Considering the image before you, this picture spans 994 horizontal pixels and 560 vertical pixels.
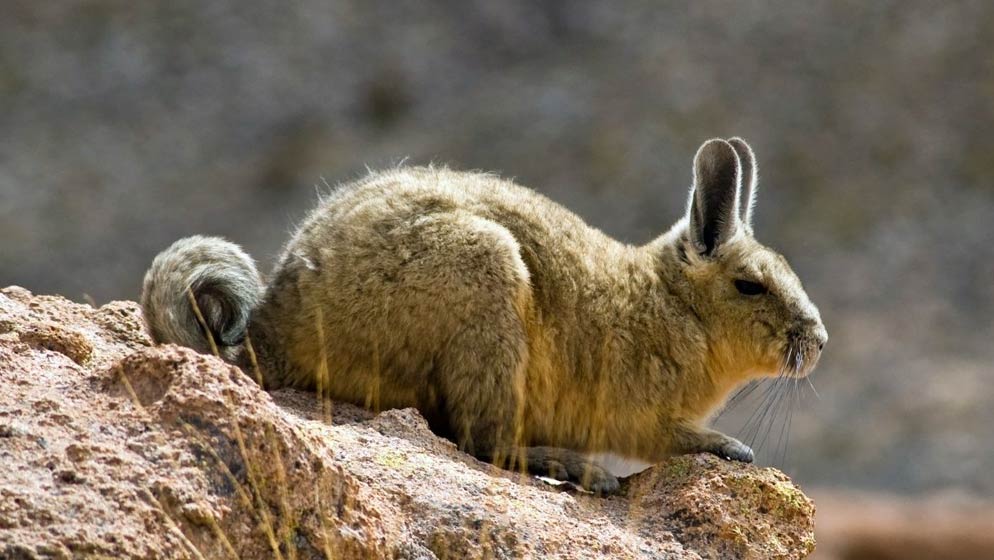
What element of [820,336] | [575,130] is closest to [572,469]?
[820,336]

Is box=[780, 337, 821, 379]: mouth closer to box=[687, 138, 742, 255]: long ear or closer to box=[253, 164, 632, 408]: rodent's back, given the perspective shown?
box=[687, 138, 742, 255]: long ear

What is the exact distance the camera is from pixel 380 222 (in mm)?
6512

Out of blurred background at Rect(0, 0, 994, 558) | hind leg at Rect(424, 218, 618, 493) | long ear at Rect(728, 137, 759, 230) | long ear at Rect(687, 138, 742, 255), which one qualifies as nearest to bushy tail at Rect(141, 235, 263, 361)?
hind leg at Rect(424, 218, 618, 493)

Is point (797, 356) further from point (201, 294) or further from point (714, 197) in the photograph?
point (201, 294)

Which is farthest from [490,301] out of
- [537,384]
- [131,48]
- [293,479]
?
[131,48]

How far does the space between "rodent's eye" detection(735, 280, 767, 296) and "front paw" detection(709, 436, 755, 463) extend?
34.9 inches

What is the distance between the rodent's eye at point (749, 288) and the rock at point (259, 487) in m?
1.30

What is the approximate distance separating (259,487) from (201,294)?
194cm

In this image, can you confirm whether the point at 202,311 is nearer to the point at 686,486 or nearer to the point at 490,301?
the point at 490,301

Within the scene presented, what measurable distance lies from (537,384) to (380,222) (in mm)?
1029

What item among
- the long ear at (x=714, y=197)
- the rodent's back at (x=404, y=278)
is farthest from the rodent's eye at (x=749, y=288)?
the rodent's back at (x=404, y=278)

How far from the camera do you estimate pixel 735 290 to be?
722 cm

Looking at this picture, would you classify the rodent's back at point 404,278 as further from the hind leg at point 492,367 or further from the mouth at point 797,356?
the mouth at point 797,356

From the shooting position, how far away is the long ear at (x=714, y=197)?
7129mm
